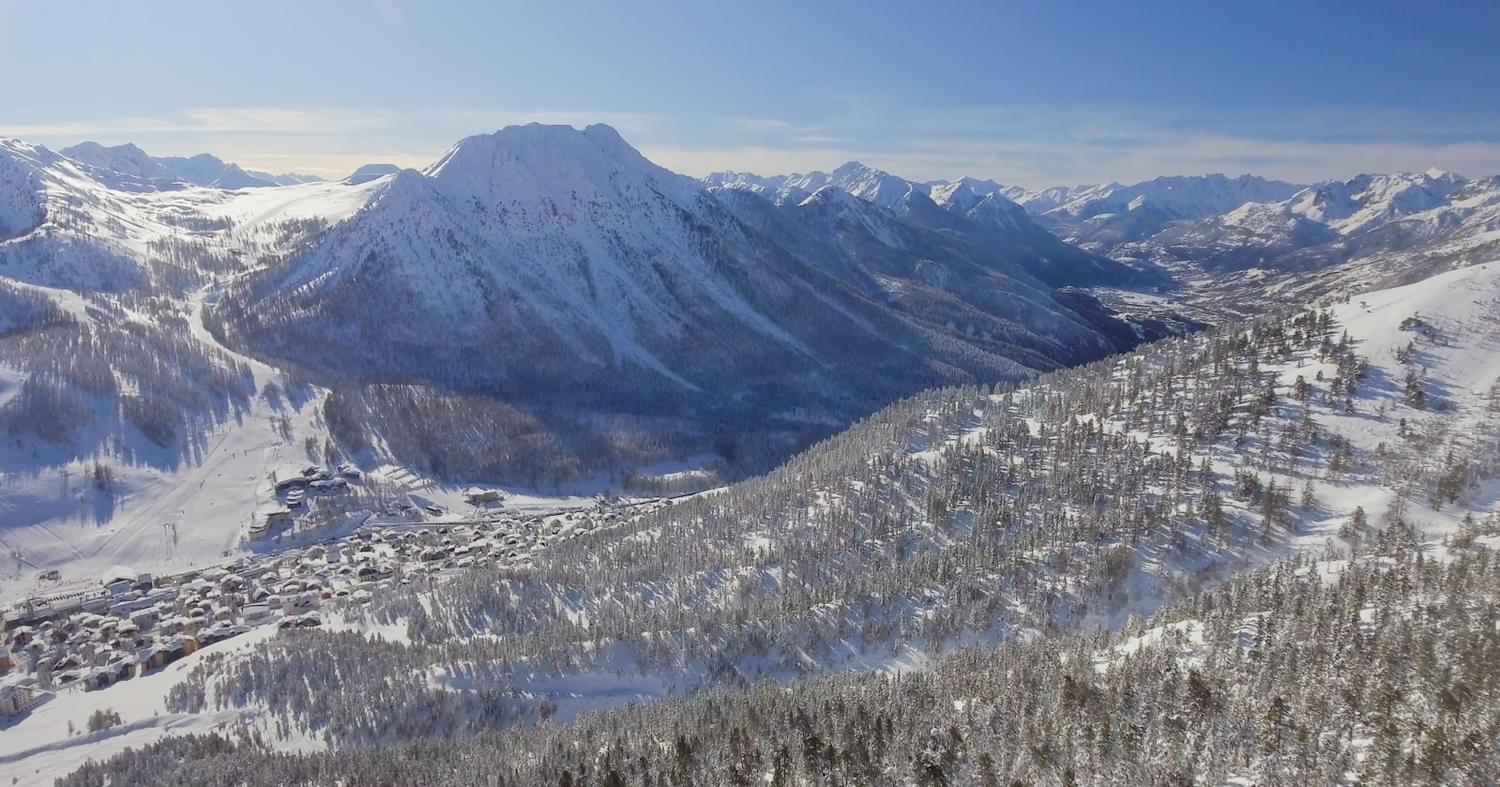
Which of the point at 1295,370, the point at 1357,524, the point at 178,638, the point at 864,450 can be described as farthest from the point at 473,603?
the point at 1295,370

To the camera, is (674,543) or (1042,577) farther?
(674,543)

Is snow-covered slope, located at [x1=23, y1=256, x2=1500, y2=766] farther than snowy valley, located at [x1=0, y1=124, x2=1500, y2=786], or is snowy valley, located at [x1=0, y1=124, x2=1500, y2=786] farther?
snow-covered slope, located at [x1=23, y1=256, x2=1500, y2=766]

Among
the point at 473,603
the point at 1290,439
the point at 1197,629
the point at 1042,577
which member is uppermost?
the point at 1290,439

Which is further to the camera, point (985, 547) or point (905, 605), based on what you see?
point (985, 547)

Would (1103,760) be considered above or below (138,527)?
above

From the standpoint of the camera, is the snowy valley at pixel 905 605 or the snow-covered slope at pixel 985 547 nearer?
the snowy valley at pixel 905 605

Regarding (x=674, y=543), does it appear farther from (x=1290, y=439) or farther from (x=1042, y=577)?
(x=1290, y=439)

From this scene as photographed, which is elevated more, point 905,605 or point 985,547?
point 985,547

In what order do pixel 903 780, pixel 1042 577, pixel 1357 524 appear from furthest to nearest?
pixel 1042 577
pixel 1357 524
pixel 903 780

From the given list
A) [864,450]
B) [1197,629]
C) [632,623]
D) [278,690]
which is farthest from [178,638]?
[1197,629]

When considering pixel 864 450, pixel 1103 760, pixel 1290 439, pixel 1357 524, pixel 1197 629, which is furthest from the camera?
pixel 864 450
